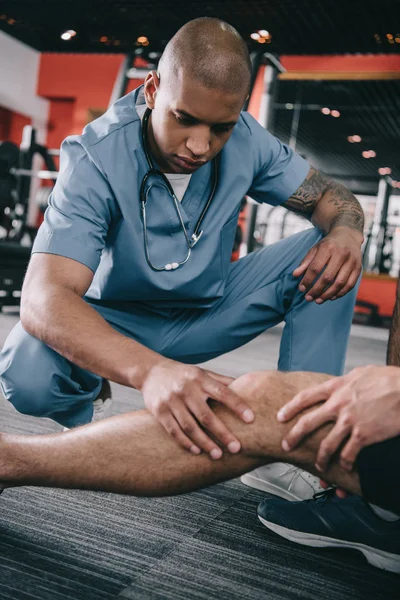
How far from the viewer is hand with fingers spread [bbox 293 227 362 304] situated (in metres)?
1.45

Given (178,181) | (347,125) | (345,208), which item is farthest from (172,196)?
(347,125)

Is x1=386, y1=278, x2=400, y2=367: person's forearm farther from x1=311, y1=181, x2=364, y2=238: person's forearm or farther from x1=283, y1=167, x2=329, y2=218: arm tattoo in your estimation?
x1=283, y1=167, x2=329, y2=218: arm tattoo

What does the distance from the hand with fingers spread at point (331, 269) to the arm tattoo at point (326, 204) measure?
0.11 meters

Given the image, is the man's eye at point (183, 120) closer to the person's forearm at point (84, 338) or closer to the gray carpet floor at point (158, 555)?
the person's forearm at point (84, 338)

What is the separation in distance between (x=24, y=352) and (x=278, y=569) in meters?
0.70

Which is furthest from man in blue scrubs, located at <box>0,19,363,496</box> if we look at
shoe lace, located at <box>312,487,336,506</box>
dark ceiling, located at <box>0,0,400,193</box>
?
dark ceiling, located at <box>0,0,400,193</box>

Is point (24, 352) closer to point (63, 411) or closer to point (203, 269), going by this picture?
point (63, 411)

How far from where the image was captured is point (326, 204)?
5.52ft

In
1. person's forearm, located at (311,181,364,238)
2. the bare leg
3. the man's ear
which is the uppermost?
the man's ear

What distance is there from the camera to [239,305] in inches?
65.0

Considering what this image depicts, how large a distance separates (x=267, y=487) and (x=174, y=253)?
25.2 inches

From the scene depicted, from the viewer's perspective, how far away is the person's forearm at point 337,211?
62.5 inches

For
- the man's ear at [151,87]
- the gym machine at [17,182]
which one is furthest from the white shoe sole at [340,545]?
the gym machine at [17,182]

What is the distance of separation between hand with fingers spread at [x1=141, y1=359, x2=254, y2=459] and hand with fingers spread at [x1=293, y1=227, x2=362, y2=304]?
648 mm
